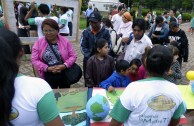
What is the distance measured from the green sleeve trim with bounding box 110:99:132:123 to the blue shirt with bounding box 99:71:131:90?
1.28 m

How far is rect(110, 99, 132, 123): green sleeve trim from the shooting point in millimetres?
1576

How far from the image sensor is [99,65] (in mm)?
3156

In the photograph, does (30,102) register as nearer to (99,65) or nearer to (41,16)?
(99,65)

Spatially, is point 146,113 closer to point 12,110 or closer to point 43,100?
point 43,100

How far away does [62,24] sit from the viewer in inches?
206

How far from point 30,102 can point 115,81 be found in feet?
6.06

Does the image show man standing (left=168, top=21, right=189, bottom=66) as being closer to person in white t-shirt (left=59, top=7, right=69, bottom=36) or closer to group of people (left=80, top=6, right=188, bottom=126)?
group of people (left=80, top=6, right=188, bottom=126)

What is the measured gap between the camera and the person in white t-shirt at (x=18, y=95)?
43.1 inches

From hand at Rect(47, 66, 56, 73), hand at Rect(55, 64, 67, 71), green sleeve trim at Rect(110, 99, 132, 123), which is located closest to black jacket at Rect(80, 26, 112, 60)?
hand at Rect(55, 64, 67, 71)

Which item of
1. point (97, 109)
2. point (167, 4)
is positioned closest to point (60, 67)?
point (97, 109)

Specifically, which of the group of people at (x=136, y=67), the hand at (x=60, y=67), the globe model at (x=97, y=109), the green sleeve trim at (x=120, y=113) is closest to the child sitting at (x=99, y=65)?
the group of people at (x=136, y=67)

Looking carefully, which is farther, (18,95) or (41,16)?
(41,16)

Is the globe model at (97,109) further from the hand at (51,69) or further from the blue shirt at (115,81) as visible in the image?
the hand at (51,69)

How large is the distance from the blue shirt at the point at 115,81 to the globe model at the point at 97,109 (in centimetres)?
66
